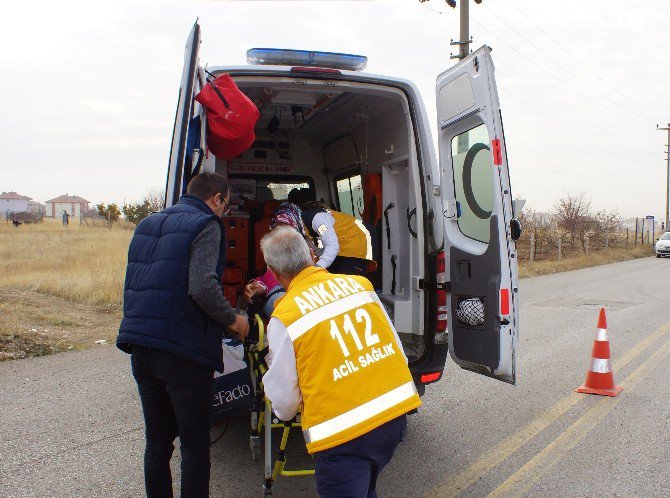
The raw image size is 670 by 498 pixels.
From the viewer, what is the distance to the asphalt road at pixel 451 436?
381 cm

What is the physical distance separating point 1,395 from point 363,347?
463 centimetres

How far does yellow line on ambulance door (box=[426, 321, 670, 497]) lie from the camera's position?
3764 millimetres

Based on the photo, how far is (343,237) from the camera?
210 inches

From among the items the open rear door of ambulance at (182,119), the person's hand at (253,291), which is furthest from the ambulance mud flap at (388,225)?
the open rear door of ambulance at (182,119)

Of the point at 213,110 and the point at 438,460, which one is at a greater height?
the point at 213,110

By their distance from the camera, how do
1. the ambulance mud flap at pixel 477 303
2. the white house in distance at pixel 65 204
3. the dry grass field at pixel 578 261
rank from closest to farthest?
the ambulance mud flap at pixel 477 303 → the dry grass field at pixel 578 261 → the white house in distance at pixel 65 204

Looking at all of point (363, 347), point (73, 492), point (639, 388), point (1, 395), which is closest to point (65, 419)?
point (1, 395)

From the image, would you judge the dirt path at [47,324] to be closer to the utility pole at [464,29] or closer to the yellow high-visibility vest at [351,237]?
the yellow high-visibility vest at [351,237]

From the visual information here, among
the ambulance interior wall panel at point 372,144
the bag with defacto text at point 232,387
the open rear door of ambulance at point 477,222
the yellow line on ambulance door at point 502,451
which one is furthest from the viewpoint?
the ambulance interior wall panel at point 372,144

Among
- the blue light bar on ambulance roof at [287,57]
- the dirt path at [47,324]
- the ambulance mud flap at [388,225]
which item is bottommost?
the dirt path at [47,324]

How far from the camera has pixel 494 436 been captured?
15.2 ft

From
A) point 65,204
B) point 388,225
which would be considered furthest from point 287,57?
point 65,204

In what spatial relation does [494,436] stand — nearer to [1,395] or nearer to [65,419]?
[65,419]

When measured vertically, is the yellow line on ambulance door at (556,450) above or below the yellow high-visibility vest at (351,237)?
below
